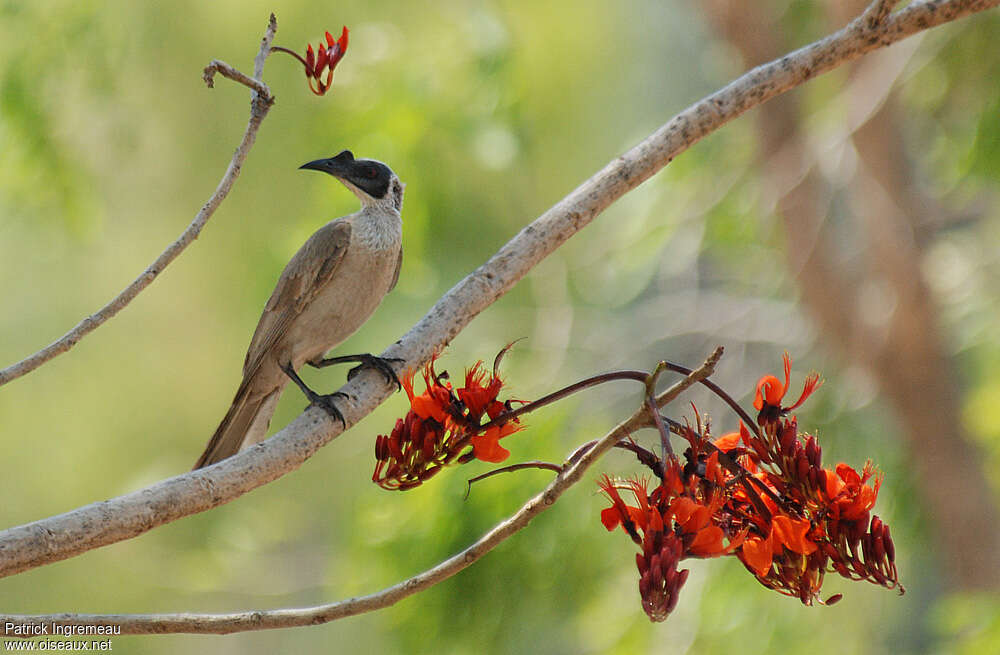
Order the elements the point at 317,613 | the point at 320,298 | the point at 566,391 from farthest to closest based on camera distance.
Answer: the point at 320,298 < the point at 317,613 < the point at 566,391

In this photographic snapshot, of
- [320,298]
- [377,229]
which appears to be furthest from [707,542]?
[377,229]

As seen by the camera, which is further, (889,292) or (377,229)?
(889,292)

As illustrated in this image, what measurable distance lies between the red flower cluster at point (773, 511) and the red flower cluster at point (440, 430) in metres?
0.23

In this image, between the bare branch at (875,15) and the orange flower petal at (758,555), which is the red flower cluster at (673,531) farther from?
the bare branch at (875,15)

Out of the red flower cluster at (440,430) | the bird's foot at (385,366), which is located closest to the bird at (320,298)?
the bird's foot at (385,366)

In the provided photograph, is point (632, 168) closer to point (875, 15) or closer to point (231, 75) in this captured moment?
point (875, 15)

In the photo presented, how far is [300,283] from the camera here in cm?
324

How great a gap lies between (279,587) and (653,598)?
21.3 ft

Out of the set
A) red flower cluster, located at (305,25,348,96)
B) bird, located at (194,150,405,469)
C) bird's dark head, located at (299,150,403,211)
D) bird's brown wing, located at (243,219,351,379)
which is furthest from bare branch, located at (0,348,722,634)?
bird's dark head, located at (299,150,403,211)

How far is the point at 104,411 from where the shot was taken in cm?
928

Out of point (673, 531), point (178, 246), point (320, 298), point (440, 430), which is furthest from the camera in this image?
point (320, 298)

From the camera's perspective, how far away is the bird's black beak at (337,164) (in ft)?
10.6

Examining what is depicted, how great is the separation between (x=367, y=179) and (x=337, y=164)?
0.17 meters

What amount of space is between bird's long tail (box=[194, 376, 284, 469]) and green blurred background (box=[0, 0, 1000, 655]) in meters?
1.42
